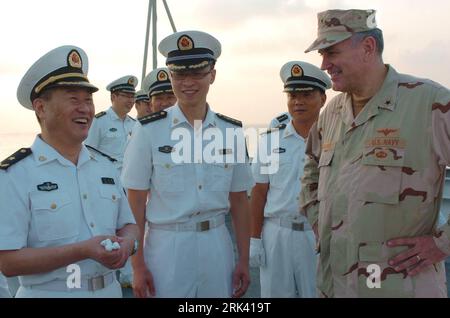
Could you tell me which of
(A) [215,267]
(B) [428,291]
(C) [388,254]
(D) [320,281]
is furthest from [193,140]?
(B) [428,291]

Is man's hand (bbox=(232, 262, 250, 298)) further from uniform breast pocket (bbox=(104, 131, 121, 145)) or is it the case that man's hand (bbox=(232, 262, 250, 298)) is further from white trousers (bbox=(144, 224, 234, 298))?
uniform breast pocket (bbox=(104, 131, 121, 145))

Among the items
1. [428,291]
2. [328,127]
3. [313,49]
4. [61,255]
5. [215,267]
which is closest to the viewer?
[61,255]

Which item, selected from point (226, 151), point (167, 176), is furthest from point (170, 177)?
point (226, 151)

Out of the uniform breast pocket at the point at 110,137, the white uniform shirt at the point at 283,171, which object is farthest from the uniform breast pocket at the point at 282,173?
the uniform breast pocket at the point at 110,137

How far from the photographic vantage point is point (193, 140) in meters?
3.04

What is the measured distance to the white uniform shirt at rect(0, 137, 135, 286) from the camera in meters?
2.15

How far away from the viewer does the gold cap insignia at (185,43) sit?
308 centimetres

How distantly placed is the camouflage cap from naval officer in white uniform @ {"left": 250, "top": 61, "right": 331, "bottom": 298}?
1349mm

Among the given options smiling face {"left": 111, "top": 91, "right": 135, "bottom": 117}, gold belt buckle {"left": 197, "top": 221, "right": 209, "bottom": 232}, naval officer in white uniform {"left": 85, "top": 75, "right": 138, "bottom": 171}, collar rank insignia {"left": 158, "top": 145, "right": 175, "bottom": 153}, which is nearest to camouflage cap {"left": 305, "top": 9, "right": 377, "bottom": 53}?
collar rank insignia {"left": 158, "top": 145, "right": 175, "bottom": 153}

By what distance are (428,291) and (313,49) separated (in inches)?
50.3

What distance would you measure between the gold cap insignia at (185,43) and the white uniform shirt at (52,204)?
0.99 metres

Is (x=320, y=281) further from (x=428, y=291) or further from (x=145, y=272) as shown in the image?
(x=145, y=272)

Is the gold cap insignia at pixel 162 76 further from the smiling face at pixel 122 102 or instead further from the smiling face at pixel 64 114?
the smiling face at pixel 64 114

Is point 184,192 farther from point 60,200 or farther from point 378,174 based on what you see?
point 378,174
